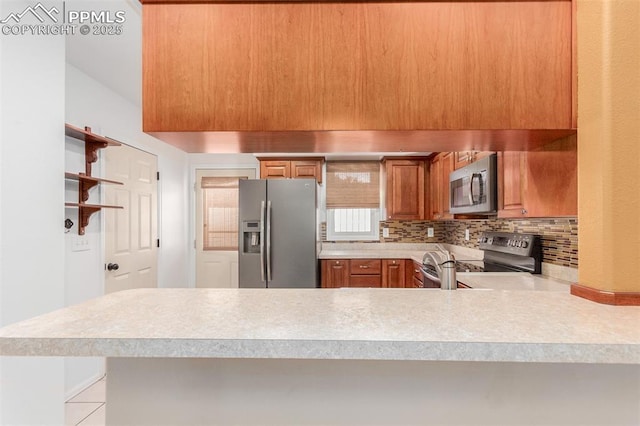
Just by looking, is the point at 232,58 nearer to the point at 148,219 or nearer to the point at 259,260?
the point at 259,260

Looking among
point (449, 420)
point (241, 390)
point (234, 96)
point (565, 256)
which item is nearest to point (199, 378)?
point (241, 390)

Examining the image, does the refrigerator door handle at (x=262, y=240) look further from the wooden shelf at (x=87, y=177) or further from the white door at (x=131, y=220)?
the wooden shelf at (x=87, y=177)

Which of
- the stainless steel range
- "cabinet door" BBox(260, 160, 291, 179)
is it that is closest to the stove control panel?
the stainless steel range

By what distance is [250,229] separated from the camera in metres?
3.77

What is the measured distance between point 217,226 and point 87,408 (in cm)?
256

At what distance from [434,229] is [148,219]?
132 inches

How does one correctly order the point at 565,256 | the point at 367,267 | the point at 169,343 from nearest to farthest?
the point at 169,343
the point at 565,256
the point at 367,267

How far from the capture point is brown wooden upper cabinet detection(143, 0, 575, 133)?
120 centimetres

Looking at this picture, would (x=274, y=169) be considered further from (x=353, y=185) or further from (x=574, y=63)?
(x=574, y=63)

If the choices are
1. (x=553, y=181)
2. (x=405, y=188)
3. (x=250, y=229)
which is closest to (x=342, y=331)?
(x=553, y=181)

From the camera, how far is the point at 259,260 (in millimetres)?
3738

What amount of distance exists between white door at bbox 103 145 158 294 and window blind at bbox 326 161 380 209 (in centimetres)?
208
